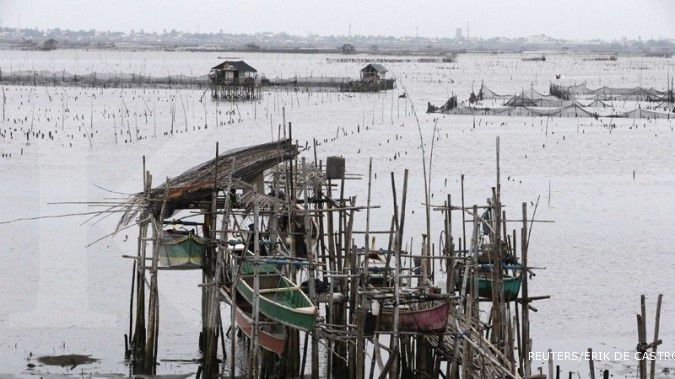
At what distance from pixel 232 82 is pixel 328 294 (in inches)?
2044

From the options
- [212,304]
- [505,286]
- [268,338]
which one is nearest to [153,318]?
[212,304]

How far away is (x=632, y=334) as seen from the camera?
19.4 meters

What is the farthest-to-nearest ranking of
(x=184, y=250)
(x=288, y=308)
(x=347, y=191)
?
(x=347, y=191) < (x=184, y=250) < (x=288, y=308)

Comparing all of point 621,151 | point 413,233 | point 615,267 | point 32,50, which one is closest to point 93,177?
point 413,233

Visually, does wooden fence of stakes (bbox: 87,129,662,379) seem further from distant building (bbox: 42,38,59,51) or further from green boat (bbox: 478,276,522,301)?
distant building (bbox: 42,38,59,51)

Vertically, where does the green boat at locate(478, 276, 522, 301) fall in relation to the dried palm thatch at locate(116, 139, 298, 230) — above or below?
below

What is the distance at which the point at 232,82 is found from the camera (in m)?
67.4

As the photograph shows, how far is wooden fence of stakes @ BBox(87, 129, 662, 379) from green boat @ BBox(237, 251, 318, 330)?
0.02m

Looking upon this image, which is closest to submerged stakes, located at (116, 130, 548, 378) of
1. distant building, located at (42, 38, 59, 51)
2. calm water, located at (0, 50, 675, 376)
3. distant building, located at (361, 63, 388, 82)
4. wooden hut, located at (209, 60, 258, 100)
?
calm water, located at (0, 50, 675, 376)

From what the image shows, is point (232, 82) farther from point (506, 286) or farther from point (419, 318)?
point (419, 318)

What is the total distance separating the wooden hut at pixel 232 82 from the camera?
67.2m

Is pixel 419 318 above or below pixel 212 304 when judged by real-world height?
above

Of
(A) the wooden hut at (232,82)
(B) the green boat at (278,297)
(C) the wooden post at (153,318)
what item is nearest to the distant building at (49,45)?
(A) the wooden hut at (232,82)

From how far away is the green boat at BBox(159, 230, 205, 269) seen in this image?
1806 cm
